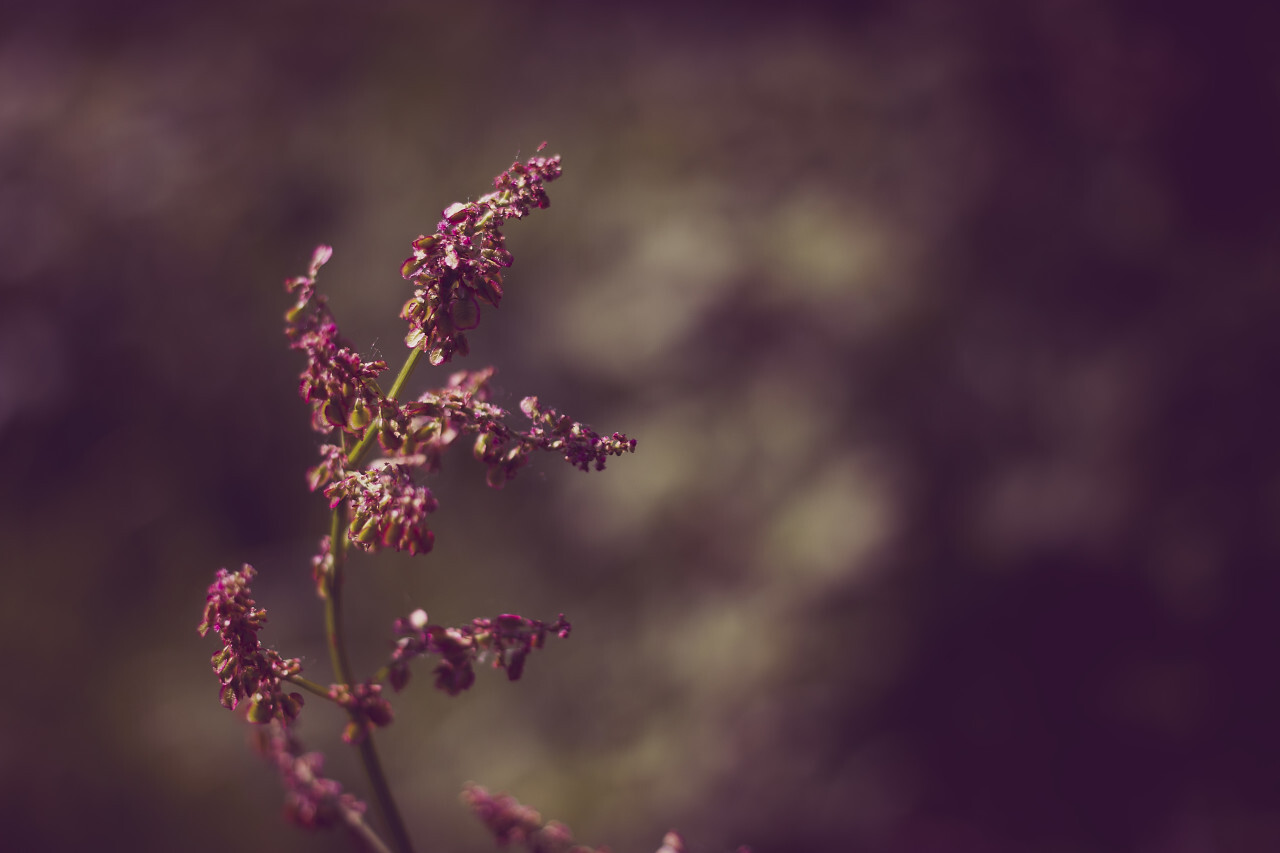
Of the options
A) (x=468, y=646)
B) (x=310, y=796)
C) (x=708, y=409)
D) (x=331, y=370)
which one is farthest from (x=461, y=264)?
(x=708, y=409)

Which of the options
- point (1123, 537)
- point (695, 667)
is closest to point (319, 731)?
point (695, 667)

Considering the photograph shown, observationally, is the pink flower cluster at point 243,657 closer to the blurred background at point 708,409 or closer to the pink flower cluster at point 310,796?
the pink flower cluster at point 310,796

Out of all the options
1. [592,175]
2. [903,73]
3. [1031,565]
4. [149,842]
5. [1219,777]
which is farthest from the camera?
[592,175]

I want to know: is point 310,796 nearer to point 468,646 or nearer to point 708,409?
point 468,646

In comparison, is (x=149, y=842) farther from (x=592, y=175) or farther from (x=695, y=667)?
(x=592, y=175)

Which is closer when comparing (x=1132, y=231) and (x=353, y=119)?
(x=1132, y=231)

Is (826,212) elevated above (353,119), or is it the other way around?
(353,119)

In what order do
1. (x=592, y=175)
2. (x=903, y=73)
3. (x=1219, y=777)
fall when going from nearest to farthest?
(x=1219, y=777)
(x=903, y=73)
(x=592, y=175)

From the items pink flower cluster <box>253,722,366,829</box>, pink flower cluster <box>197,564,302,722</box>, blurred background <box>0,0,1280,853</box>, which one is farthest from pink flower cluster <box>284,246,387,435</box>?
blurred background <box>0,0,1280,853</box>

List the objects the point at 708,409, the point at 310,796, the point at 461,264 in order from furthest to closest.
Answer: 1. the point at 708,409
2. the point at 310,796
3. the point at 461,264
